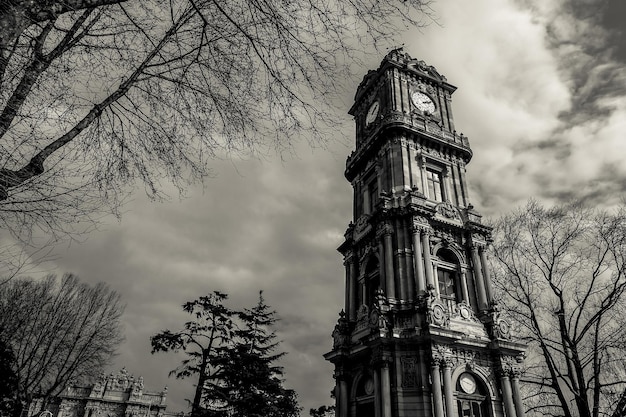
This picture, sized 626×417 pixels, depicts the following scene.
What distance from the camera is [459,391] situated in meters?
17.7

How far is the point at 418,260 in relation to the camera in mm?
19984

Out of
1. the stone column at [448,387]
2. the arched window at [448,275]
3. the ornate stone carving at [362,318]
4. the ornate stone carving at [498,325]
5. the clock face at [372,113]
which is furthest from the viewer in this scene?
the clock face at [372,113]

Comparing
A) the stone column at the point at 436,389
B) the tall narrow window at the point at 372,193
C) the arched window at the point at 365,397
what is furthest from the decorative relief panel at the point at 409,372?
the tall narrow window at the point at 372,193

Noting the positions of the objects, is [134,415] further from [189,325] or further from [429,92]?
[429,92]

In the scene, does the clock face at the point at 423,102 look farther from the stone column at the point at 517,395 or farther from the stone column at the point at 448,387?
the stone column at the point at 517,395

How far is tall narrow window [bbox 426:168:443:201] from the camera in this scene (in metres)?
23.9

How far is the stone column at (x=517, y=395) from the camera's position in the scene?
58.5 ft

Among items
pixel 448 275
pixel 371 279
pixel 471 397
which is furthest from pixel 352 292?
pixel 471 397

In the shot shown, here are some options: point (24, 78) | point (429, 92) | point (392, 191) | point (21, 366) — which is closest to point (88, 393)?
point (21, 366)

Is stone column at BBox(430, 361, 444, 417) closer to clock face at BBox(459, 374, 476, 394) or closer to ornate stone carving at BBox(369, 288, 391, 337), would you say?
clock face at BBox(459, 374, 476, 394)

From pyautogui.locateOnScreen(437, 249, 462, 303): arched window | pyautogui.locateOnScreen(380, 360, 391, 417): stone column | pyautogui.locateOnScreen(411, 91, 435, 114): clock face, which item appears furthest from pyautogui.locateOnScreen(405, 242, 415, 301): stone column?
pyautogui.locateOnScreen(411, 91, 435, 114): clock face

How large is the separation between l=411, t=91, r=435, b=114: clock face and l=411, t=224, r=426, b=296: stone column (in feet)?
31.6

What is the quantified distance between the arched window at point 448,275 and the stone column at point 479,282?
96 centimetres

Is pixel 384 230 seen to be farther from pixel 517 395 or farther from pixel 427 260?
pixel 517 395
